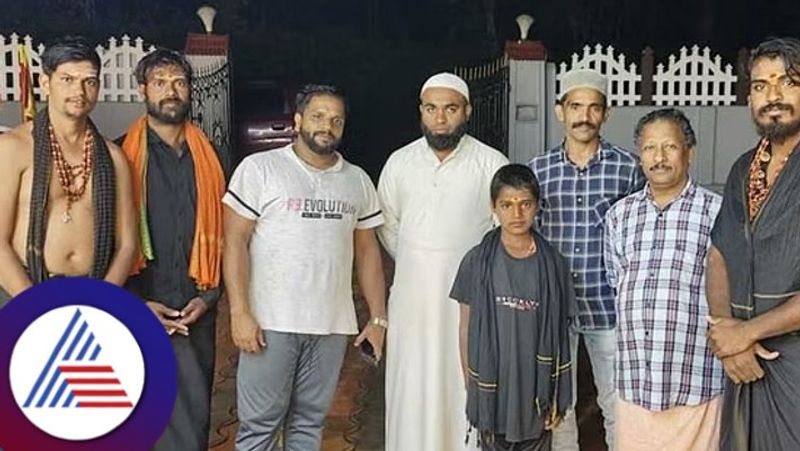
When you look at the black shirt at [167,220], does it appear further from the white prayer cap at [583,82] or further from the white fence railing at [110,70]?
the white fence railing at [110,70]

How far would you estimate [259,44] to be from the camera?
15.8 metres

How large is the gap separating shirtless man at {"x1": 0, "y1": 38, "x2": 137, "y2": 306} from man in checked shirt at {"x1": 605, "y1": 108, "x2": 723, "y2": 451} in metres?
1.61

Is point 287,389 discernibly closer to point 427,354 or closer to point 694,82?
point 427,354

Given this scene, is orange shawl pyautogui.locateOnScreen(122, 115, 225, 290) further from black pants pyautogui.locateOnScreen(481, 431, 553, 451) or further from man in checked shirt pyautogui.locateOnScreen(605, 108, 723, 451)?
man in checked shirt pyautogui.locateOnScreen(605, 108, 723, 451)

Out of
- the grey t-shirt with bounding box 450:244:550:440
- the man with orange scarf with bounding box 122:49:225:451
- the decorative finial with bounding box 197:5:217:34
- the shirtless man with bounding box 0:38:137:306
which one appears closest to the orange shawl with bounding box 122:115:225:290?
the man with orange scarf with bounding box 122:49:225:451

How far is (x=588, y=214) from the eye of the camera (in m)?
3.01

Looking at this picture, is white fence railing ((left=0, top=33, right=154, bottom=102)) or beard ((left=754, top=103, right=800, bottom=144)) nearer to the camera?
beard ((left=754, top=103, right=800, bottom=144))

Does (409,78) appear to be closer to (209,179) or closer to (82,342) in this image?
(209,179)

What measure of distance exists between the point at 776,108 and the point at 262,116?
26.4 ft

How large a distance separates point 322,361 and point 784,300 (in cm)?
150

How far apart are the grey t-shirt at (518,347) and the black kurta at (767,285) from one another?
61 cm

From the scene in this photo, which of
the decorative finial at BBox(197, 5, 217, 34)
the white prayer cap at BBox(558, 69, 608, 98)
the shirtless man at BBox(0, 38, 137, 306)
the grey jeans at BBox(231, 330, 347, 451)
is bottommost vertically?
the grey jeans at BBox(231, 330, 347, 451)

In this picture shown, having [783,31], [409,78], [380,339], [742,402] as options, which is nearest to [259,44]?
[409,78]

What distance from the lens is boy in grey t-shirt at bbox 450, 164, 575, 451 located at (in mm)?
2791
